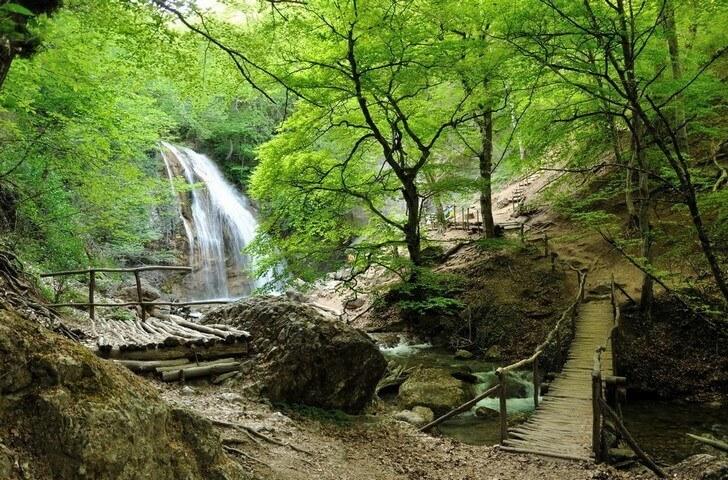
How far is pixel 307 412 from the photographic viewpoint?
7.03m

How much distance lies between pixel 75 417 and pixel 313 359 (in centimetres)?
499

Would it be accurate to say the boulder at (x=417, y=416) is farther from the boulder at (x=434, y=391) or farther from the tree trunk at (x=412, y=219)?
the tree trunk at (x=412, y=219)

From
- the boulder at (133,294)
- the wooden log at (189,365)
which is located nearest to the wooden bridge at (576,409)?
the wooden log at (189,365)

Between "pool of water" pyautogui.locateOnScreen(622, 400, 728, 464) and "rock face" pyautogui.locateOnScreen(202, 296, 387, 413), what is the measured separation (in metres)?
4.92

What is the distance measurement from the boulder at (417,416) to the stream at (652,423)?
33 cm

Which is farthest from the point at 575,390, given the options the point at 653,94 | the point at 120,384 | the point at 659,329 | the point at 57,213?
the point at 57,213

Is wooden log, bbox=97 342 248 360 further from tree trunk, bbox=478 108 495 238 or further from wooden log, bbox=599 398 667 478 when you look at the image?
tree trunk, bbox=478 108 495 238

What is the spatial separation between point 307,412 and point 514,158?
399 inches

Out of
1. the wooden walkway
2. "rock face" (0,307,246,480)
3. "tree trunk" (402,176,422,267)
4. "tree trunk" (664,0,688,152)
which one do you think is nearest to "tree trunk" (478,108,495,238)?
"tree trunk" (402,176,422,267)

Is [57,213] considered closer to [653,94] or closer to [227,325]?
[227,325]

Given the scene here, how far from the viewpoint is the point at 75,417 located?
2.43 meters

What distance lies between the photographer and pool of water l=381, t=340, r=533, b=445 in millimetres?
8685

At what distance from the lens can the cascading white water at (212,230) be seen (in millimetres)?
22906

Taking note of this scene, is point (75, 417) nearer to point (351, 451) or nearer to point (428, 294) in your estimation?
point (351, 451)
